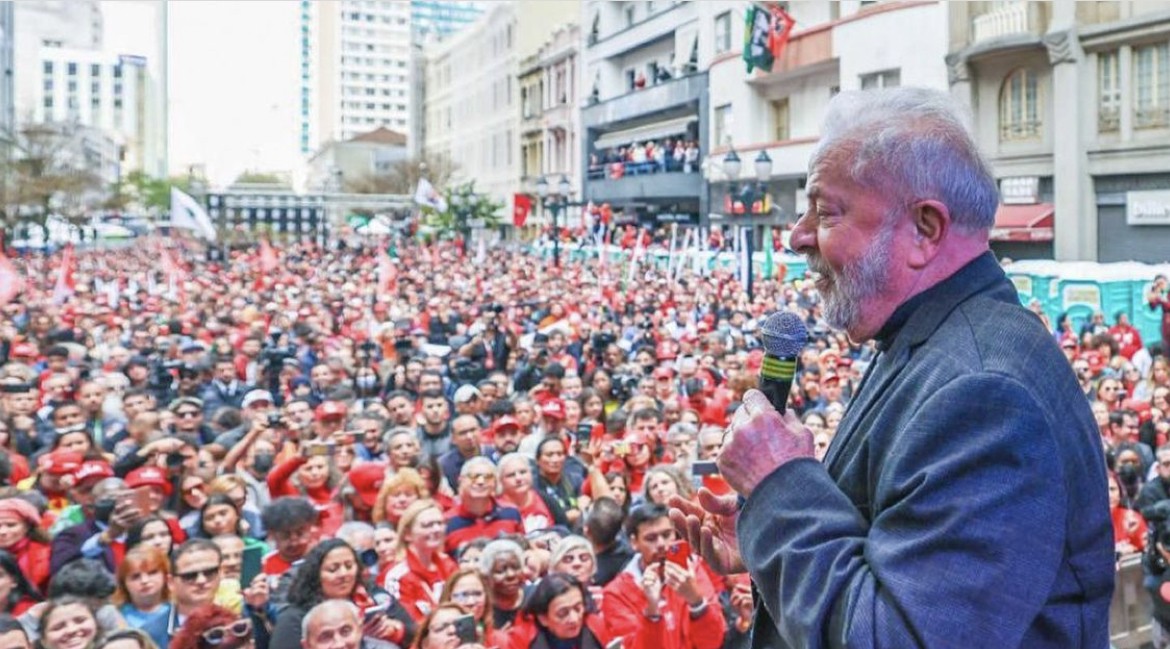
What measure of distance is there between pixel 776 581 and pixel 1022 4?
1837 cm

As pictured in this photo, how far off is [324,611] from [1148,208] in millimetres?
14634

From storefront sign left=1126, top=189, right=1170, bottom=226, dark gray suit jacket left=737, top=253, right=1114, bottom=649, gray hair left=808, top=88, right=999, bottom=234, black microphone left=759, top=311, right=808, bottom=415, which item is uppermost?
storefront sign left=1126, top=189, right=1170, bottom=226

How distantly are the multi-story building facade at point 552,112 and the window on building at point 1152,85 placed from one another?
86.4ft

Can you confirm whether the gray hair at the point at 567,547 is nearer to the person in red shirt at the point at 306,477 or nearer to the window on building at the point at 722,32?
the person in red shirt at the point at 306,477

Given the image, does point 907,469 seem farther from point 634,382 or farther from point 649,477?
point 634,382

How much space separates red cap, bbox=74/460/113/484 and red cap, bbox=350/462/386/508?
1229 millimetres

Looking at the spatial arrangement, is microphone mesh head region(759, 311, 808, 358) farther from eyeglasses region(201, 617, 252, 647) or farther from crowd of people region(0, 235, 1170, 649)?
eyeglasses region(201, 617, 252, 647)

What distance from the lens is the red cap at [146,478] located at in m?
5.13

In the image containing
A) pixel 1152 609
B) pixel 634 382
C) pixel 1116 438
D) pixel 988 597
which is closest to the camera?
pixel 988 597

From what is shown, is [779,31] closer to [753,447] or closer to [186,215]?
[186,215]

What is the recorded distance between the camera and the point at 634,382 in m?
9.38

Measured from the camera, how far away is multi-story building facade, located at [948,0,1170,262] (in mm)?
14664

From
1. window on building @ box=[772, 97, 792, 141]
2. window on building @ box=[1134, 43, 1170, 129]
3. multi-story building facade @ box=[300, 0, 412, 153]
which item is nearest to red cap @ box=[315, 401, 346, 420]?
window on building @ box=[1134, 43, 1170, 129]

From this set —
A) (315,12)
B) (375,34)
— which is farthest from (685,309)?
(315,12)
